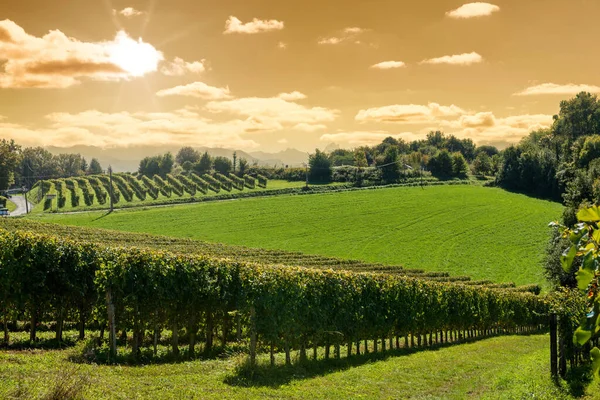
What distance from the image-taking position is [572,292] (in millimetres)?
22531

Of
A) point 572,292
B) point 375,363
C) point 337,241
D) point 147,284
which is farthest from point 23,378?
point 337,241

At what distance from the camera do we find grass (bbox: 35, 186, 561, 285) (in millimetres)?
73106

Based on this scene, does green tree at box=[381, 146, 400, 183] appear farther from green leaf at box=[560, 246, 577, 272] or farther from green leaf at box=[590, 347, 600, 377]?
green leaf at box=[590, 347, 600, 377]

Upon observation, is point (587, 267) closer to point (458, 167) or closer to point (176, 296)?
point (176, 296)

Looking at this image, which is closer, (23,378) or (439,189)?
(23,378)

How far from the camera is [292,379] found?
1741cm

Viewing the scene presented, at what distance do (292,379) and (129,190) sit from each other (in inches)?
4486

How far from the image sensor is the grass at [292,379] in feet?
43.3

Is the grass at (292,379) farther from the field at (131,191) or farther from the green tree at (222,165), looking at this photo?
the green tree at (222,165)

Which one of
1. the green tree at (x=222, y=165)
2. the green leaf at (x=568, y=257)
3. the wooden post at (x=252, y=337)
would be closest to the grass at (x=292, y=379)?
the wooden post at (x=252, y=337)

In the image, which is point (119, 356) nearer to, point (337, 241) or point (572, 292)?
point (572, 292)

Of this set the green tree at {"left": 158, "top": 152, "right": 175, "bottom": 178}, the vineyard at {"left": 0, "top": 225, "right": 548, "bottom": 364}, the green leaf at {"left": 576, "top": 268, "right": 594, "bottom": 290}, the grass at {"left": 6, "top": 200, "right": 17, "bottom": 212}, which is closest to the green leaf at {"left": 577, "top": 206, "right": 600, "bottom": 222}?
the green leaf at {"left": 576, "top": 268, "right": 594, "bottom": 290}

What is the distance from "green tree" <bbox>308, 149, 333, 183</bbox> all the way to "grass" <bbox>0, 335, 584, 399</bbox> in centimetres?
11516

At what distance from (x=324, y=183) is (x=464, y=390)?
382 feet
